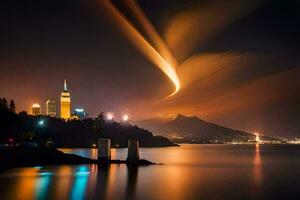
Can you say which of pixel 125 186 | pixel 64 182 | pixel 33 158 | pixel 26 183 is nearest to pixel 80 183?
pixel 64 182

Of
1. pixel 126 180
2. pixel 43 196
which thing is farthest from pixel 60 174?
pixel 43 196

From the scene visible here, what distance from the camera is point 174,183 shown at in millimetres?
61406

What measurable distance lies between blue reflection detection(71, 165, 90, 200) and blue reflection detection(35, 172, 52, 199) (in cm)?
274

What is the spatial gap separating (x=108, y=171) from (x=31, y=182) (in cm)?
1896

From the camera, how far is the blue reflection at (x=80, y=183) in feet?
156

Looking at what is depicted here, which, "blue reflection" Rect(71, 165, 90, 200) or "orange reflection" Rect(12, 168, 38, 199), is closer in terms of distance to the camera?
"orange reflection" Rect(12, 168, 38, 199)

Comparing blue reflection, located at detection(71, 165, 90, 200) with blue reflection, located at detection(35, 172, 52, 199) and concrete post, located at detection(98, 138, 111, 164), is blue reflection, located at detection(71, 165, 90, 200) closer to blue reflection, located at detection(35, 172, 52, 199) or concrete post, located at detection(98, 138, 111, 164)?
blue reflection, located at detection(35, 172, 52, 199)

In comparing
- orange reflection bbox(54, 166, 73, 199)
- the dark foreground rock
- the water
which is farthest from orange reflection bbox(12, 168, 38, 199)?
the dark foreground rock

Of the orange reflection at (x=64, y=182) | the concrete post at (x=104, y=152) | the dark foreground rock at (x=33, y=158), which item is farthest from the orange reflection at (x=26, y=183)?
the concrete post at (x=104, y=152)

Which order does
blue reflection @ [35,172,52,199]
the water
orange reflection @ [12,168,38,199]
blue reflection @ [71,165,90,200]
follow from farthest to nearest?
the water
blue reflection @ [71,165,90,200]
blue reflection @ [35,172,52,199]
orange reflection @ [12,168,38,199]

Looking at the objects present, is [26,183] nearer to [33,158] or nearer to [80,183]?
[80,183]

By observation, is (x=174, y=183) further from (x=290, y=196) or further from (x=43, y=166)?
(x=43, y=166)

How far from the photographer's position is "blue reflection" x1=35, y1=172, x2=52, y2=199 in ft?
154

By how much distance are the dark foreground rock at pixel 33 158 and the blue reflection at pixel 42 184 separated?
9.26 meters
